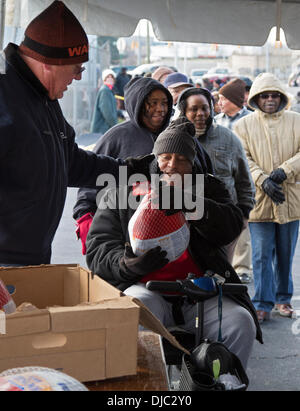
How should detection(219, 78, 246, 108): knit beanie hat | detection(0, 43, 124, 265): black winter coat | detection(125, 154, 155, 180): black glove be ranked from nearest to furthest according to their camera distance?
detection(0, 43, 124, 265): black winter coat → detection(125, 154, 155, 180): black glove → detection(219, 78, 246, 108): knit beanie hat

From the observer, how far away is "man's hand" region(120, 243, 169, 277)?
8.26 ft

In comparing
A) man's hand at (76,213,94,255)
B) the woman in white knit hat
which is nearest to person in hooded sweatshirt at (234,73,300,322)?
man's hand at (76,213,94,255)

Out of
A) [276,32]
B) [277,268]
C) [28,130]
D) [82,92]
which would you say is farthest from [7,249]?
[82,92]

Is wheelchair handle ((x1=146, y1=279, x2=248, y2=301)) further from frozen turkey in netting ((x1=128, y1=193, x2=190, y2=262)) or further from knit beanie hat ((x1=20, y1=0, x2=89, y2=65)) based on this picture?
knit beanie hat ((x1=20, y1=0, x2=89, y2=65))

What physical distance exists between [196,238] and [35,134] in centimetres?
104

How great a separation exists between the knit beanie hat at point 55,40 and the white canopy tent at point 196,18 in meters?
1.31

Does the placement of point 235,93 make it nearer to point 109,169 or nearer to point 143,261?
point 109,169

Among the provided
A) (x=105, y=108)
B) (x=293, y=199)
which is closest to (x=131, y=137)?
(x=293, y=199)

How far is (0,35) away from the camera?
296cm

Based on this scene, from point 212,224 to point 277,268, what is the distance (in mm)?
2446

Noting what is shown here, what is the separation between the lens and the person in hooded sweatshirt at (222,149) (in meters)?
4.61

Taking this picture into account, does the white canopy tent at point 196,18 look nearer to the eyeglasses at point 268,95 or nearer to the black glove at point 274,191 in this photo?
the eyeglasses at point 268,95

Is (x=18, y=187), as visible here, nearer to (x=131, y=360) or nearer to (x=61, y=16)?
(x=61, y=16)

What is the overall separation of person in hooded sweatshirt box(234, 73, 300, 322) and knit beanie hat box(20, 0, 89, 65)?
9.58ft
